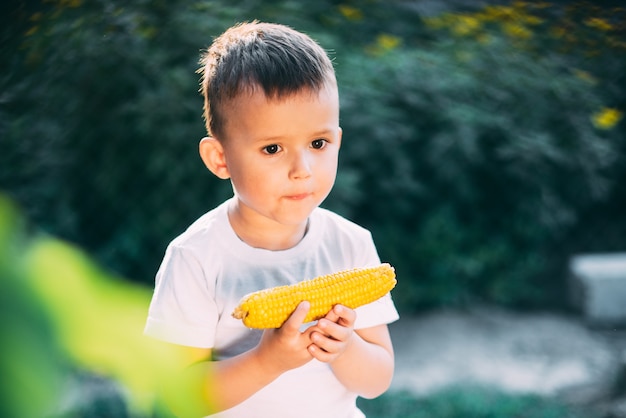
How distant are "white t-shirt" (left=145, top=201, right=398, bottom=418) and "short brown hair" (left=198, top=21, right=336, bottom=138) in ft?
0.86

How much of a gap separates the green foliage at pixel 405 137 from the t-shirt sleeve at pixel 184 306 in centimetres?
161

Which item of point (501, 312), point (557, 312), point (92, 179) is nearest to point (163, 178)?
point (92, 179)

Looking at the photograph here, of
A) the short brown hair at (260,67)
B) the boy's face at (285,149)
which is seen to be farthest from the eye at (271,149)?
the short brown hair at (260,67)

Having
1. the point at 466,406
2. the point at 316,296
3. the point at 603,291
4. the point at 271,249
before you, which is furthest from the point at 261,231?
the point at 603,291

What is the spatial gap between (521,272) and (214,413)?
311 centimetres

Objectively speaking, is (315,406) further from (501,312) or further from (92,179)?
(501,312)

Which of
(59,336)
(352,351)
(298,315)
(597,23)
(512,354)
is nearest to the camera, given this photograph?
(59,336)

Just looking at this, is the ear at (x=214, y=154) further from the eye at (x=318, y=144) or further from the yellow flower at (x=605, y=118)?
the yellow flower at (x=605, y=118)

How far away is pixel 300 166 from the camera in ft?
4.97

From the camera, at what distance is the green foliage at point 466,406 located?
331cm

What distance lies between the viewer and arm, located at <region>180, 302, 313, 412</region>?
1467mm

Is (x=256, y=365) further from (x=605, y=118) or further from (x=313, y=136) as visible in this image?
(x=605, y=118)

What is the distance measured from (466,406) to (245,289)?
204 cm

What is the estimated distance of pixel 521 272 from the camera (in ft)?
14.5
